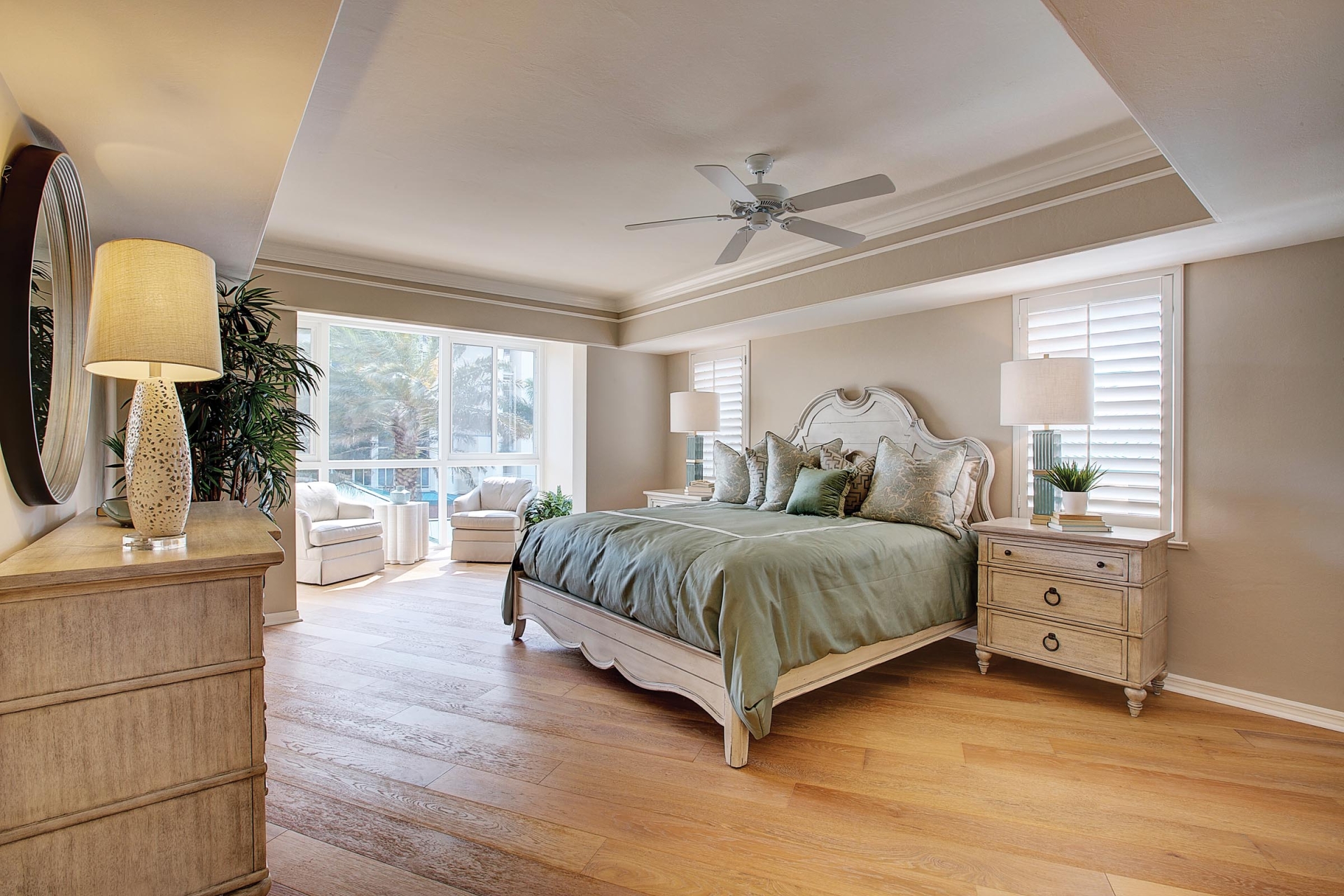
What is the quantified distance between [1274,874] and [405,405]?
7.01 metres

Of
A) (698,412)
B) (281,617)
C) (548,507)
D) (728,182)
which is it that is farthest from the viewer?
(548,507)

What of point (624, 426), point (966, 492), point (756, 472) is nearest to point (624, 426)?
point (624, 426)

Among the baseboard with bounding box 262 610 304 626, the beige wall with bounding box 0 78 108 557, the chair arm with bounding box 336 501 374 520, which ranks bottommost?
the baseboard with bounding box 262 610 304 626

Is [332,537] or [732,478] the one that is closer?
[732,478]

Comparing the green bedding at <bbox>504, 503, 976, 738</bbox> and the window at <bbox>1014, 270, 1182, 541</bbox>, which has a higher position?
the window at <bbox>1014, 270, 1182, 541</bbox>

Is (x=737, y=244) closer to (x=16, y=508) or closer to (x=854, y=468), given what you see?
(x=854, y=468)

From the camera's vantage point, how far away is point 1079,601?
3010 mm

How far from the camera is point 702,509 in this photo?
418 cm

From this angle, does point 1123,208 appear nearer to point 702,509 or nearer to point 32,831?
point 702,509

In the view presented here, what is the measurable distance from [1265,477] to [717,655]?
2634 mm

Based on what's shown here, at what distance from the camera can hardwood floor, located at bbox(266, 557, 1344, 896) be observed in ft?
6.01

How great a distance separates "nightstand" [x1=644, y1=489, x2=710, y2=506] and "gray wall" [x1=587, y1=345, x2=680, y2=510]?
61 cm

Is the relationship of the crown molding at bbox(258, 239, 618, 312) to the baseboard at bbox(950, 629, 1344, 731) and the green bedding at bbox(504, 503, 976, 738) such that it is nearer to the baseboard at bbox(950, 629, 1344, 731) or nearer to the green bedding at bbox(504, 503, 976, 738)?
the green bedding at bbox(504, 503, 976, 738)

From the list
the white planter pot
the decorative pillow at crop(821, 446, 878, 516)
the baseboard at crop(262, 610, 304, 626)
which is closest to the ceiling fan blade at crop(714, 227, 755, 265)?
the decorative pillow at crop(821, 446, 878, 516)
